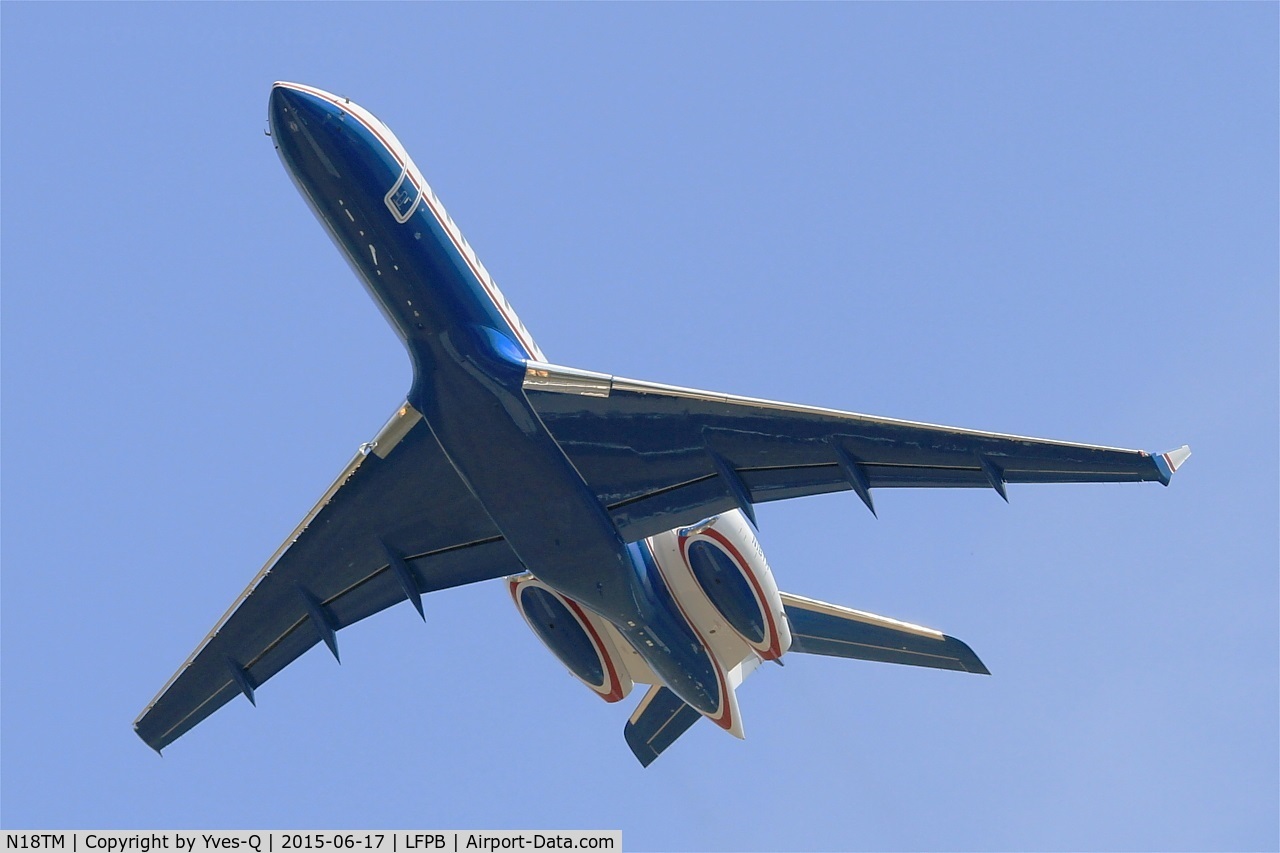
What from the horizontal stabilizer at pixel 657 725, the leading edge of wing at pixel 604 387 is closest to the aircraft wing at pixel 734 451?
the leading edge of wing at pixel 604 387

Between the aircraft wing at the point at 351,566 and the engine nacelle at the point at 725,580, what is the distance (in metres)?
2.86

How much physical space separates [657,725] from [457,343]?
10.9 meters

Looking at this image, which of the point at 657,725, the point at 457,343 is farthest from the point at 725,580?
the point at 457,343

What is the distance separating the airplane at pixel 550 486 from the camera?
82.1 ft

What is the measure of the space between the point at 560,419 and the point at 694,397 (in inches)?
85.7

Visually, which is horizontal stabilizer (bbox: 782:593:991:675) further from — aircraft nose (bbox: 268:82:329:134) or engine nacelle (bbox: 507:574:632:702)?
aircraft nose (bbox: 268:82:329:134)

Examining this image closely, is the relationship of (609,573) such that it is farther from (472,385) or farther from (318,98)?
(318,98)

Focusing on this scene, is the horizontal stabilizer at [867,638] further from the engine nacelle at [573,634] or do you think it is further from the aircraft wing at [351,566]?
the aircraft wing at [351,566]

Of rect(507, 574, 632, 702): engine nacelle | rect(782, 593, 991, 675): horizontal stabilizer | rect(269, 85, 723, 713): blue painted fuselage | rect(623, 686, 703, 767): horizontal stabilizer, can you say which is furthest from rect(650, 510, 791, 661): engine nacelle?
rect(623, 686, 703, 767): horizontal stabilizer

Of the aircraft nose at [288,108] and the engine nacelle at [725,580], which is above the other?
the aircraft nose at [288,108]

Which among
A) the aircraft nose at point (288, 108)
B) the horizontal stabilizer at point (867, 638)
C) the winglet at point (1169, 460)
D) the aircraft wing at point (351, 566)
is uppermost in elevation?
the aircraft nose at point (288, 108)

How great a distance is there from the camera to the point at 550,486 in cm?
2697

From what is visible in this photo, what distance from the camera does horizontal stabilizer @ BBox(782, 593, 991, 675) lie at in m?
31.0

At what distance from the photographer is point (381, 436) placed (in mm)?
27906
